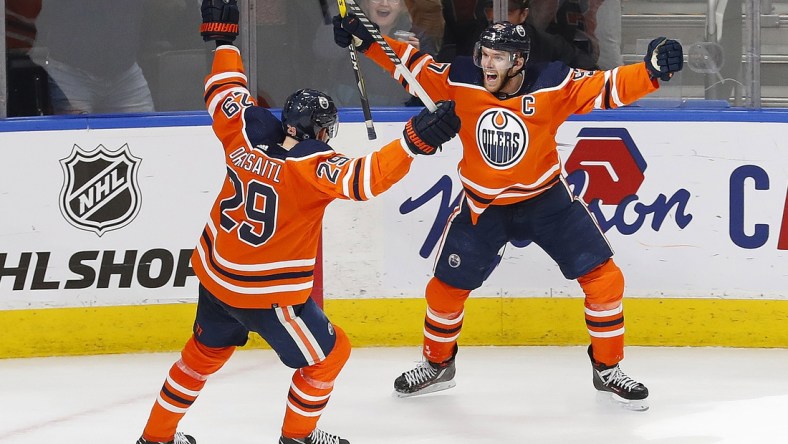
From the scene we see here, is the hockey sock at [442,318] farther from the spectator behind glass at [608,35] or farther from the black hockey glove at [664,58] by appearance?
the spectator behind glass at [608,35]

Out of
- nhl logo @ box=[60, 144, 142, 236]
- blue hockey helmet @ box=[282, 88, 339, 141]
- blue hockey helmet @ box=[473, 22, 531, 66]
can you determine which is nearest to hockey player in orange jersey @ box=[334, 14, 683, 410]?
blue hockey helmet @ box=[473, 22, 531, 66]

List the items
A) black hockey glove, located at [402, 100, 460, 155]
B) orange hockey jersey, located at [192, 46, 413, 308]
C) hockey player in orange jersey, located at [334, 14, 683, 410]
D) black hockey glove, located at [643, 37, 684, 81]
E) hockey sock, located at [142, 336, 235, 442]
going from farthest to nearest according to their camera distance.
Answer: hockey player in orange jersey, located at [334, 14, 683, 410]
black hockey glove, located at [643, 37, 684, 81]
hockey sock, located at [142, 336, 235, 442]
orange hockey jersey, located at [192, 46, 413, 308]
black hockey glove, located at [402, 100, 460, 155]

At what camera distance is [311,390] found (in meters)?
3.64

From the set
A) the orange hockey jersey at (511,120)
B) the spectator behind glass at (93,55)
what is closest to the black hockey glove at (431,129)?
the orange hockey jersey at (511,120)

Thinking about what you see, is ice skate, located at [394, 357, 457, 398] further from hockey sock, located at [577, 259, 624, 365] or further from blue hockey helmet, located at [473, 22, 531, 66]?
blue hockey helmet, located at [473, 22, 531, 66]

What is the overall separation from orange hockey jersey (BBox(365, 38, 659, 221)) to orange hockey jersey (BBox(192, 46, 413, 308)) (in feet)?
2.95

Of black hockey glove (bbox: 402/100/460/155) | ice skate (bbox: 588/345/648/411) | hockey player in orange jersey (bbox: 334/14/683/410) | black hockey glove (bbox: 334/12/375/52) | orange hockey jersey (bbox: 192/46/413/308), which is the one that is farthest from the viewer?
ice skate (bbox: 588/345/648/411)

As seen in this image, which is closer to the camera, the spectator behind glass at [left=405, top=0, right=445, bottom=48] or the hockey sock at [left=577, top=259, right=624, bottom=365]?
the hockey sock at [left=577, top=259, right=624, bottom=365]

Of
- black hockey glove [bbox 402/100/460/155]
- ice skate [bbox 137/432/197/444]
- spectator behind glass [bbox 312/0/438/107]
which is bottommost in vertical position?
ice skate [bbox 137/432/197/444]

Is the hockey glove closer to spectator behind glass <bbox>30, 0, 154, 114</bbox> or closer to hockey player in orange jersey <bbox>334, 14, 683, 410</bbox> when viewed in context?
hockey player in orange jersey <bbox>334, 14, 683, 410</bbox>

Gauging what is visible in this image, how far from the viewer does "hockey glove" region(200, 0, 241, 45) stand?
4047 millimetres

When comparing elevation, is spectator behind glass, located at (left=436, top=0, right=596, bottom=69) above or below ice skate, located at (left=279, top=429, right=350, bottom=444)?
above

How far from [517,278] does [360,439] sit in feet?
4.92

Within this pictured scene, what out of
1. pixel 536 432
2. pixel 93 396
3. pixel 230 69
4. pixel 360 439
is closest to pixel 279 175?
pixel 230 69
